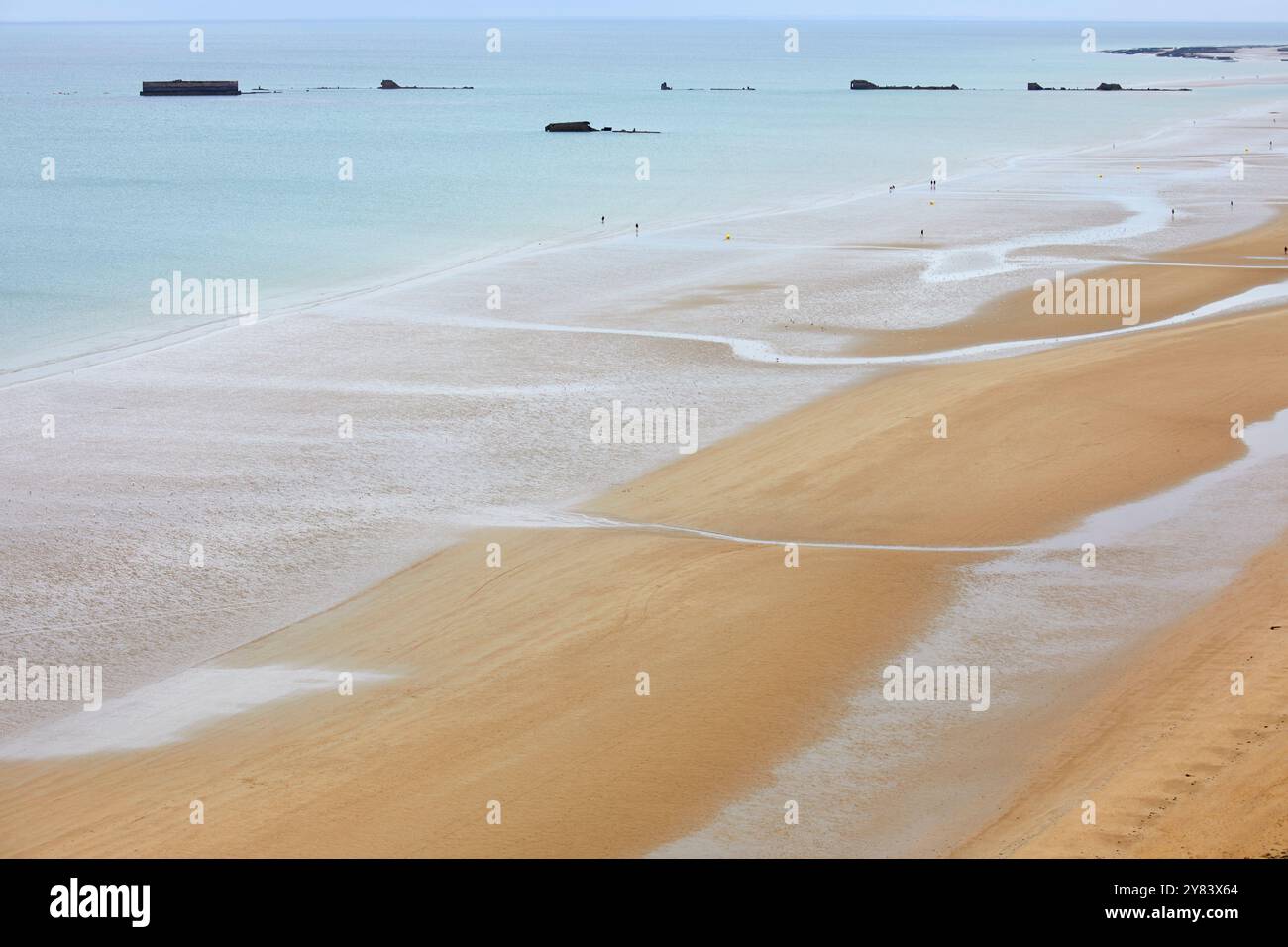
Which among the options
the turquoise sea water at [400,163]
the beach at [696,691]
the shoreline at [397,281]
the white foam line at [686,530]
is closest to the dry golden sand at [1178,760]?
the beach at [696,691]

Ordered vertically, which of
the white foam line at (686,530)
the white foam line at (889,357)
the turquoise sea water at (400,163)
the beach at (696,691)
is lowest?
the beach at (696,691)

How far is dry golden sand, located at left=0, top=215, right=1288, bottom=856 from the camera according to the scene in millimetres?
9953

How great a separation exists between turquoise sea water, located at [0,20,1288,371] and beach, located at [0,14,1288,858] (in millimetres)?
9404

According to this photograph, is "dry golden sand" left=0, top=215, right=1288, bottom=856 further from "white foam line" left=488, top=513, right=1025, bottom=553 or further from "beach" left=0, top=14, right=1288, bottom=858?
"white foam line" left=488, top=513, right=1025, bottom=553

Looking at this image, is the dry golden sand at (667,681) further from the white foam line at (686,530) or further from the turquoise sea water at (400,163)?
the turquoise sea water at (400,163)

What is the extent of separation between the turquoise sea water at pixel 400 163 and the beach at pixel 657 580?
9.40 m

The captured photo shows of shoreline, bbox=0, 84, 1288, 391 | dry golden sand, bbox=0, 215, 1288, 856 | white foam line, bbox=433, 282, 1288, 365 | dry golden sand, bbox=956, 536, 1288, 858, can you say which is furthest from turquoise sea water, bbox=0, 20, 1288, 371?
dry golden sand, bbox=956, 536, 1288, 858

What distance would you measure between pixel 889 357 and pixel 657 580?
11451 millimetres

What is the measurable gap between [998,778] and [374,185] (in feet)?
158

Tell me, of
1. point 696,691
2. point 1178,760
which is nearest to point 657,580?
point 696,691

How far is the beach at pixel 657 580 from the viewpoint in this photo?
33.6 feet

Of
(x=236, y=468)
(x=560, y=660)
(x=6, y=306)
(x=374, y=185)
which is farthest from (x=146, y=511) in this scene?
(x=374, y=185)

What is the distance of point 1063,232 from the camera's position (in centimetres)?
3928

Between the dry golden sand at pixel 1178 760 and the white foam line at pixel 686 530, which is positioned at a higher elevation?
the white foam line at pixel 686 530
